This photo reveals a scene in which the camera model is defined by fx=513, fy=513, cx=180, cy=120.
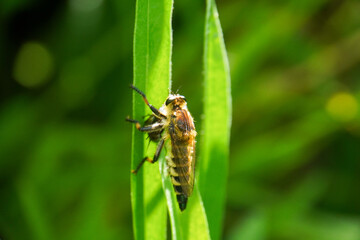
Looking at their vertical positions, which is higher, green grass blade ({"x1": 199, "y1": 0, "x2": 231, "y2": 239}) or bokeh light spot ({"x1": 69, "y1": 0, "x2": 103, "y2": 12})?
bokeh light spot ({"x1": 69, "y1": 0, "x2": 103, "y2": 12})

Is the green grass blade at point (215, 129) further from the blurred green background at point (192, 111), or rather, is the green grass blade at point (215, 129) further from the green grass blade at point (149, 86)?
the blurred green background at point (192, 111)

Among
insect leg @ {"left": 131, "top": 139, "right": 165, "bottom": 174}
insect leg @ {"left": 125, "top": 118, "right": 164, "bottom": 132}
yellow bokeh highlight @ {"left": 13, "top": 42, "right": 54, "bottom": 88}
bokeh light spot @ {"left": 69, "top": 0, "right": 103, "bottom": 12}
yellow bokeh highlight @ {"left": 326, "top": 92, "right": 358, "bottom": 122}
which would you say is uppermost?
bokeh light spot @ {"left": 69, "top": 0, "right": 103, "bottom": 12}

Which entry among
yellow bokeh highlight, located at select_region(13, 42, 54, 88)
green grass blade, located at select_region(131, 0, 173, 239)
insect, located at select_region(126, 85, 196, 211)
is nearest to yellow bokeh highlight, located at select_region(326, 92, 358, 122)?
insect, located at select_region(126, 85, 196, 211)

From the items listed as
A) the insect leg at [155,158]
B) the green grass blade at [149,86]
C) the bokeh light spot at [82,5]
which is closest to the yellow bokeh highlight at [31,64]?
the bokeh light spot at [82,5]

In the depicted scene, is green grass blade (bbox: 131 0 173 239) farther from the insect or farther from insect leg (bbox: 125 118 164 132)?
the insect

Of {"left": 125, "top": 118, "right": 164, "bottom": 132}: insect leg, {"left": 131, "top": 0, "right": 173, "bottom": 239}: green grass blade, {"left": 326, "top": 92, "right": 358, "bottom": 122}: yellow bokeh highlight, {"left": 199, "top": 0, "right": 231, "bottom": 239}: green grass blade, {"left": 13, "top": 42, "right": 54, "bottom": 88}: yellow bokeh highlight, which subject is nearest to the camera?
{"left": 131, "top": 0, "right": 173, "bottom": 239}: green grass blade

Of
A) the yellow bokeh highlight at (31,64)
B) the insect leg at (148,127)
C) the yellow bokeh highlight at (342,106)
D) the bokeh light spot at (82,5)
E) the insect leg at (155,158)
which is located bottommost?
the insect leg at (155,158)

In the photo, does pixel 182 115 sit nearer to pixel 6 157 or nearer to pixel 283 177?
pixel 6 157

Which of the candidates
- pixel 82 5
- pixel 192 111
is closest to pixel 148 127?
pixel 192 111
